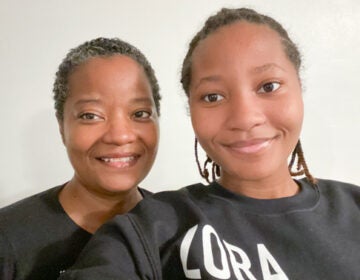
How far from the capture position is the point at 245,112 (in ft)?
2.00

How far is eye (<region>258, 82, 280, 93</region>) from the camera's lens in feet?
2.09

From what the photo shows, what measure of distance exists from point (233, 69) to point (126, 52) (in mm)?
284

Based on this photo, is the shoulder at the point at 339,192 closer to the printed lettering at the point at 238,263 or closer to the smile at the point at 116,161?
the printed lettering at the point at 238,263

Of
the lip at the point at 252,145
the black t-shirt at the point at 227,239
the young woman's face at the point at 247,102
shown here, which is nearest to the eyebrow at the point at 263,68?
the young woman's face at the point at 247,102

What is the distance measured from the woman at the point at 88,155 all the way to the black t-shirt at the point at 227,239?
0.16 m

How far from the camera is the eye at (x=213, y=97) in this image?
649mm

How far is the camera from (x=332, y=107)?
3.94 feet

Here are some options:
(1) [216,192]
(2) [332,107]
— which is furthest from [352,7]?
(1) [216,192]

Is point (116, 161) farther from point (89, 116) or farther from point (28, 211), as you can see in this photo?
point (28, 211)

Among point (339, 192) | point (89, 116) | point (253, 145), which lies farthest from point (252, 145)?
point (89, 116)

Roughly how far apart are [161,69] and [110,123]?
481mm

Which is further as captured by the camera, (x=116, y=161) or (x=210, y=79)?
(x=116, y=161)

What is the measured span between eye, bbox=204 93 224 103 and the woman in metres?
0.17

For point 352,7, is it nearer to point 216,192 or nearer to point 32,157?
point 216,192
